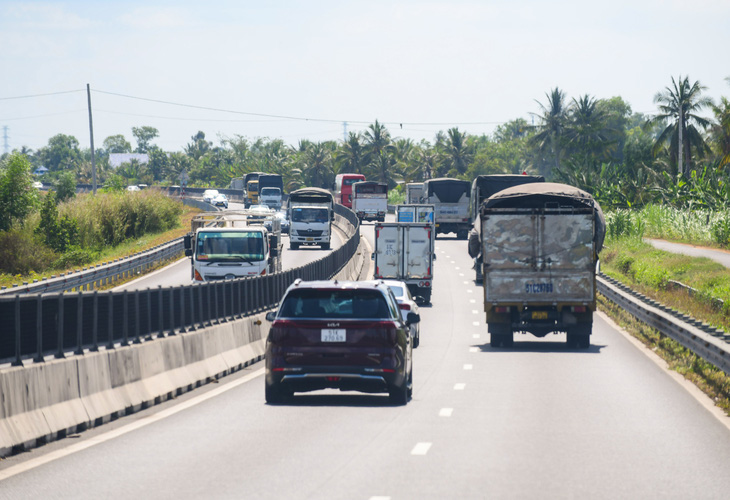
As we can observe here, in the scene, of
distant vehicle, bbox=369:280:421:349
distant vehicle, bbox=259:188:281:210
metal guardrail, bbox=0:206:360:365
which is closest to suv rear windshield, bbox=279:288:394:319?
metal guardrail, bbox=0:206:360:365

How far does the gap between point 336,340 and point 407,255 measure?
998 inches

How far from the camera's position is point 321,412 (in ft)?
48.6

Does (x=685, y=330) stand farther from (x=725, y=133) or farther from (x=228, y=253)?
(x=725, y=133)

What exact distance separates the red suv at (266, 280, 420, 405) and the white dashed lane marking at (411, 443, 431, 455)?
272 cm

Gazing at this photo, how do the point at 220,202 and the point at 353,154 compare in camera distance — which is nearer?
the point at 220,202

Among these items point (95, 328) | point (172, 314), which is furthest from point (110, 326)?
point (172, 314)

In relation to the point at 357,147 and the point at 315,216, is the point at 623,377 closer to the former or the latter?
the point at 315,216

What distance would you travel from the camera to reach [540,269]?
83.0 feet

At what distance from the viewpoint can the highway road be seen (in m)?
9.71

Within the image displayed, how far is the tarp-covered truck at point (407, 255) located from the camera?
39812 mm

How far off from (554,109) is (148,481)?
443ft

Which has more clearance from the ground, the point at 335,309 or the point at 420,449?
the point at 335,309

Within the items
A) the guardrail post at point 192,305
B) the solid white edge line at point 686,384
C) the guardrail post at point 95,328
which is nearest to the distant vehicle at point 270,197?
the solid white edge line at point 686,384

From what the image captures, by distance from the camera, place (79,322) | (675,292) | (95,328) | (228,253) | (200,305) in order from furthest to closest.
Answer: (675,292) < (228,253) < (200,305) < (95,328) < (79,322)
